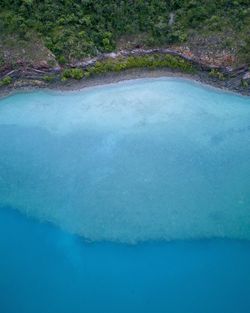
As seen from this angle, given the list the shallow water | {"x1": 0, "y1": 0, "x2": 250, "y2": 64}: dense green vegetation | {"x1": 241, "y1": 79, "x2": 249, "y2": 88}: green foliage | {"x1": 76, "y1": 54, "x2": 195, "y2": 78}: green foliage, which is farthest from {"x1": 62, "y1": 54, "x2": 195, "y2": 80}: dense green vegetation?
{"x1": 241, "y1": 79, "x2": 249, "y2": 88}: green foliage

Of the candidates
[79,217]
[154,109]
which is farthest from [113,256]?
[154,109]

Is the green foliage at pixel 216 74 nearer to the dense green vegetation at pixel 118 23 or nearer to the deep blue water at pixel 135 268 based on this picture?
the dense green vegetation at pixel 118 23

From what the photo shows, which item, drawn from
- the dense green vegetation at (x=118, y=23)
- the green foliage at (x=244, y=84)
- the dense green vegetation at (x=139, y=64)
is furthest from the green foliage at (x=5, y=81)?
the green foliage at (x=244, y=84)

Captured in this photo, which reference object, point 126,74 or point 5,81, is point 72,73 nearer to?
point 126,74

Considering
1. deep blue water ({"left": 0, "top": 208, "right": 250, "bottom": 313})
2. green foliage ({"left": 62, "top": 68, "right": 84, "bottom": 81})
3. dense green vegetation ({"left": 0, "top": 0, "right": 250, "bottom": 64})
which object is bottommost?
deep blue water ({"left": 0, "top": 208, "right": 250, "bottom": 313})

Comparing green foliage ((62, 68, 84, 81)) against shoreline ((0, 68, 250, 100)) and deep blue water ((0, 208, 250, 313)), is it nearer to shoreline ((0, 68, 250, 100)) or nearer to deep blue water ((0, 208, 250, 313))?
shoreline ((0, 68, 250, 100))

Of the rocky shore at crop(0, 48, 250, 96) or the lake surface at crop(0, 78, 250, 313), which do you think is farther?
the rocky shore at crop(0, 48, 250, 96)
